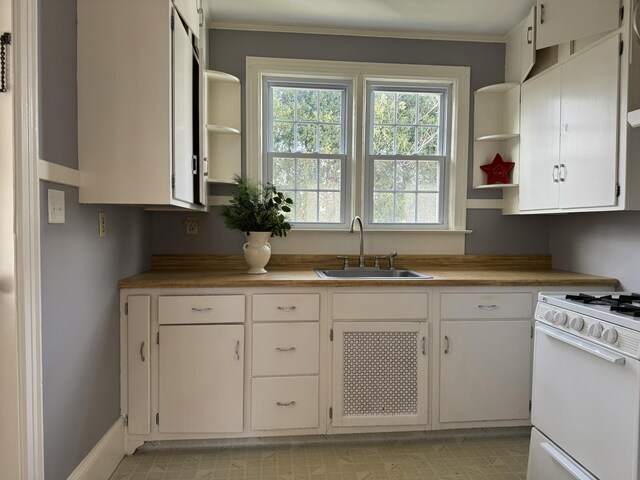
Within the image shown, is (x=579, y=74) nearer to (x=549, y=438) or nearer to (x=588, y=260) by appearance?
(x=588, y=260)

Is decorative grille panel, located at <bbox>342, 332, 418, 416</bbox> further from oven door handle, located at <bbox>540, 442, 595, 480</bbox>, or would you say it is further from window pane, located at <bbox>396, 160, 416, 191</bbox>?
window pane, located at <bbox>396, 160, 416, 191</bbox>

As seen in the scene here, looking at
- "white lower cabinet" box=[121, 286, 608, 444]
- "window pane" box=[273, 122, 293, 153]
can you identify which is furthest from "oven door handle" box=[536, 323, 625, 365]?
"window pane" box=[273, 122, 293, 153]

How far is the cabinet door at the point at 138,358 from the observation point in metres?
2.21

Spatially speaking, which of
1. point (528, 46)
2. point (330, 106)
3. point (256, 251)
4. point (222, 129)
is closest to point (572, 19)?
point (528, 46)

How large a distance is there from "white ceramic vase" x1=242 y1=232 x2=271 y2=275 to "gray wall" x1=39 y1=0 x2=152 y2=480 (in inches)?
28.8

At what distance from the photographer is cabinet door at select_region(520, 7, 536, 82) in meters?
2.60

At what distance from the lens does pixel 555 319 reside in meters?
1.79

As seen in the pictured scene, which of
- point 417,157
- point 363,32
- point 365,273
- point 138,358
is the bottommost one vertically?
point 138,358

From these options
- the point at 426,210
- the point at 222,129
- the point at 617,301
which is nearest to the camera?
the point at 617,301

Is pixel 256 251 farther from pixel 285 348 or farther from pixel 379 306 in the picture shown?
pixel 379 306

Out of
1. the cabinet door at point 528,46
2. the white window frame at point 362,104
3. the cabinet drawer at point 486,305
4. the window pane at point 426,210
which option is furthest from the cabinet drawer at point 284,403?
the cabinet door at point 528,46

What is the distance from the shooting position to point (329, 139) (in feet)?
9.90

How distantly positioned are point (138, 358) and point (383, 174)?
1.97 m

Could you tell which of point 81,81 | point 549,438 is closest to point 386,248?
point 549,438
